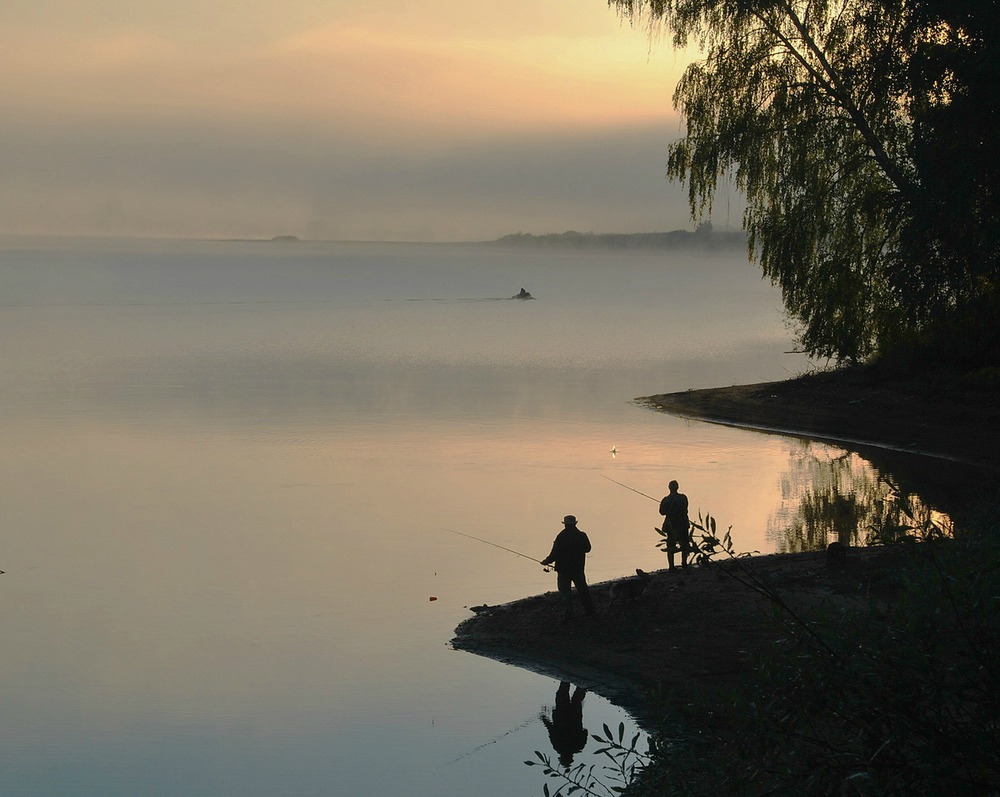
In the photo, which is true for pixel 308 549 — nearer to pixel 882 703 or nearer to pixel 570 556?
pixel 570 556

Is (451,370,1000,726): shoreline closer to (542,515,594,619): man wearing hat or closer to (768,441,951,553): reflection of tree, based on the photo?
(542,515,594,619): man wearing hat

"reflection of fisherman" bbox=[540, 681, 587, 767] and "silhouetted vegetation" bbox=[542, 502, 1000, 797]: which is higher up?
"silhouetted vegetation" bbox=[542, 502, 1000, 797]

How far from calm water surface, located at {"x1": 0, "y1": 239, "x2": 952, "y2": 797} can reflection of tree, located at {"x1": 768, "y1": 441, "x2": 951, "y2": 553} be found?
0.84 ft

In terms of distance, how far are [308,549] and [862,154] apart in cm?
1857

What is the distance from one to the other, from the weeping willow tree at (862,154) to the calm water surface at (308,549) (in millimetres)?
5132

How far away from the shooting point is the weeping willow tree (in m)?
25.2

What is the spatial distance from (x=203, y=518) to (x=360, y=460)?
8.41m

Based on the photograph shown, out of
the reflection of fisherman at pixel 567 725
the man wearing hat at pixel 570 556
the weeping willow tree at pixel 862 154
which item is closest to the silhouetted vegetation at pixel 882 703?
the reflection of fisherman at pixel 567 725

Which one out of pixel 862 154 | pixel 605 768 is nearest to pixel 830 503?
pixel 862 154

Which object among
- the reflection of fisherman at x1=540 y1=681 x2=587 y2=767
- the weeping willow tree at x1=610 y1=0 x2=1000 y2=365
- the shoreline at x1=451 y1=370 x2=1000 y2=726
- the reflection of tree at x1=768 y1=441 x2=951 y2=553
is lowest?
the reflection of fisherman at x1=540 y1=681 x2=587 y2=767

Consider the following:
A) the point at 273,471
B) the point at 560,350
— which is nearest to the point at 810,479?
the point at 273,471

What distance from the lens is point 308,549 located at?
2445cm

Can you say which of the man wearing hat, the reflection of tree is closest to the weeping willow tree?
the reflection of tree

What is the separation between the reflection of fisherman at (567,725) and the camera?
46.3 feet
